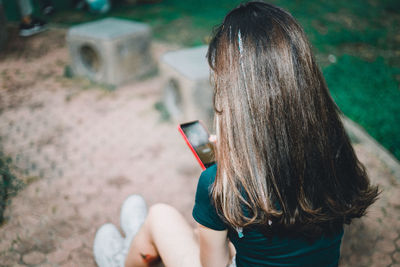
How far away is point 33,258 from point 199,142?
136 cm

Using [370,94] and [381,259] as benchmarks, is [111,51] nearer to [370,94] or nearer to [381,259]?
[370,94]

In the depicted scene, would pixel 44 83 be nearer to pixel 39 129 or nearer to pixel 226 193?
pixel 39 129

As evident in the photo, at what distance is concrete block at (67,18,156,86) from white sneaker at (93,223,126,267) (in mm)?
2441

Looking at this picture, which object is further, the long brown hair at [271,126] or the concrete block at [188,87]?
the concrete block at [188,87]

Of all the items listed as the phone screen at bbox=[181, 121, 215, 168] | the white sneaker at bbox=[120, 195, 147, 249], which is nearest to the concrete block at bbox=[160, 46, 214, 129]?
the white sneaker at bbox=[120, 195, 147, 249]

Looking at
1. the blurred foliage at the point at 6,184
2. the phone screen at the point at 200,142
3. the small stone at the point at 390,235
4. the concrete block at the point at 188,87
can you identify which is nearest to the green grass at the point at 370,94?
the small stone at the point at 390,235

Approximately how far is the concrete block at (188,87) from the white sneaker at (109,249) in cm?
138

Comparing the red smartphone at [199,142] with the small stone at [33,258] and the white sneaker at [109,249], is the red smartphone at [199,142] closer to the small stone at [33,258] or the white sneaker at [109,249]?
the white sneaker at [109,249]

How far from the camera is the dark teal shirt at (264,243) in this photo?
0.95m

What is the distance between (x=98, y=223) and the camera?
7.17 ft

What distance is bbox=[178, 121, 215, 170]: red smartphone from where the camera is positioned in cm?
138

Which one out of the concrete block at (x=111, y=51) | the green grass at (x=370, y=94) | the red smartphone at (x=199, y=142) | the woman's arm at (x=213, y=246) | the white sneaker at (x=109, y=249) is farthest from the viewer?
the concrete block at (x=111, y=51)

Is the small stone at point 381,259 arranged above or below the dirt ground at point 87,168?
below

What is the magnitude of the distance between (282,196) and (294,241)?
0.16 metres
